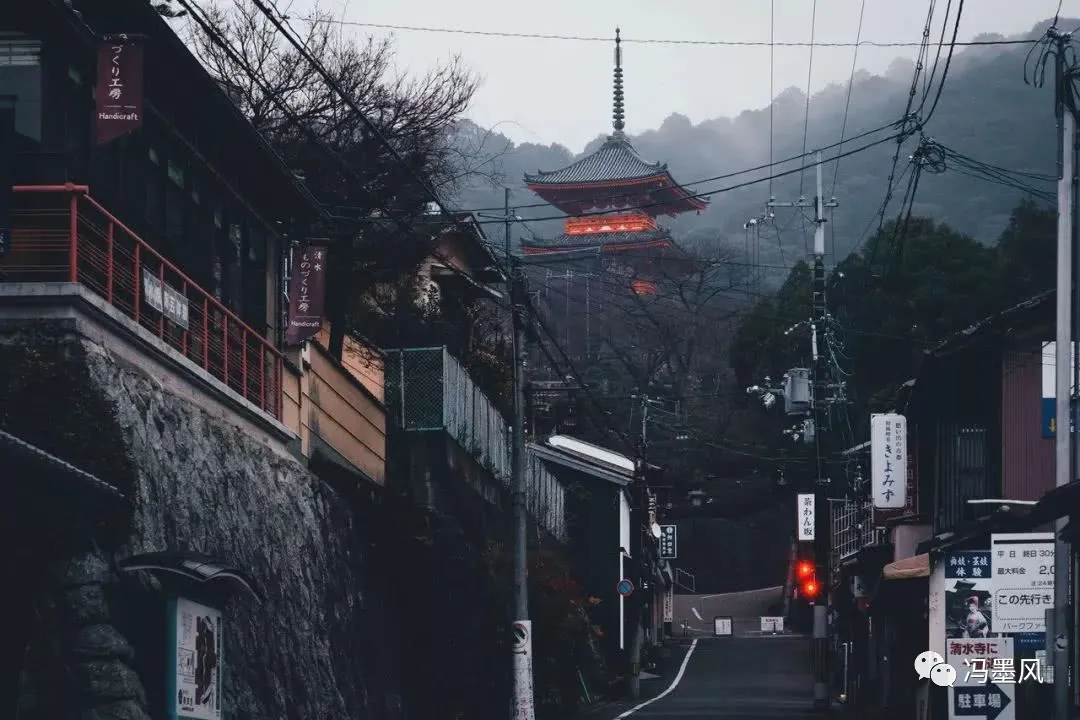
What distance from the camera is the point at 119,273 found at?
15805 millimetres

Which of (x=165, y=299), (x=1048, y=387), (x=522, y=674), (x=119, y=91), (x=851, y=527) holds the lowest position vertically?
(x=522, y=674)

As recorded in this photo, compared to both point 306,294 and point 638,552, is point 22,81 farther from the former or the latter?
point 638,552

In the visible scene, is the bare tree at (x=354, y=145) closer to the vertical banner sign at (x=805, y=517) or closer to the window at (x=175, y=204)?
the window at (x=175, y=204)

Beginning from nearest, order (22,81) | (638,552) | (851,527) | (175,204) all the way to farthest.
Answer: (22,81) < (175,204) < (851,527) < (638,552)

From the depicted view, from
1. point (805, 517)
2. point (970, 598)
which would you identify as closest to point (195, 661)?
point (970, 598)

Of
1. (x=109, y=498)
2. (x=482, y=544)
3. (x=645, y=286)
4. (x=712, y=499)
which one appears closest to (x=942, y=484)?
(x=482, y=544)

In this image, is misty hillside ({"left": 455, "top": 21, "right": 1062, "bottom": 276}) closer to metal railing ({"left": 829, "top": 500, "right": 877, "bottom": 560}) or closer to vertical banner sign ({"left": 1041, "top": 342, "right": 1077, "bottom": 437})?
metal railing ({"left": 829, "top": 500, "right": 877, "bottom": 560})

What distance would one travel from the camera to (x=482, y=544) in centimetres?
3073

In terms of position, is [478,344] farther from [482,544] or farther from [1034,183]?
[1034,183]

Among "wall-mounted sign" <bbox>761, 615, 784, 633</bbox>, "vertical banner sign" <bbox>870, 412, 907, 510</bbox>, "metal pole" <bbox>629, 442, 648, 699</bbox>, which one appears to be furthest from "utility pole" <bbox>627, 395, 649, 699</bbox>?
"vertical banner sign" <bbox>870, 412, 907, 510</bbox>

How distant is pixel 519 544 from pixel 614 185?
211 ft

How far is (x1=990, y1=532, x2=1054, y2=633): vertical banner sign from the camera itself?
1614 cm

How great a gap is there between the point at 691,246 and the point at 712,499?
102 ft

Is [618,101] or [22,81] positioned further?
[618,101]
